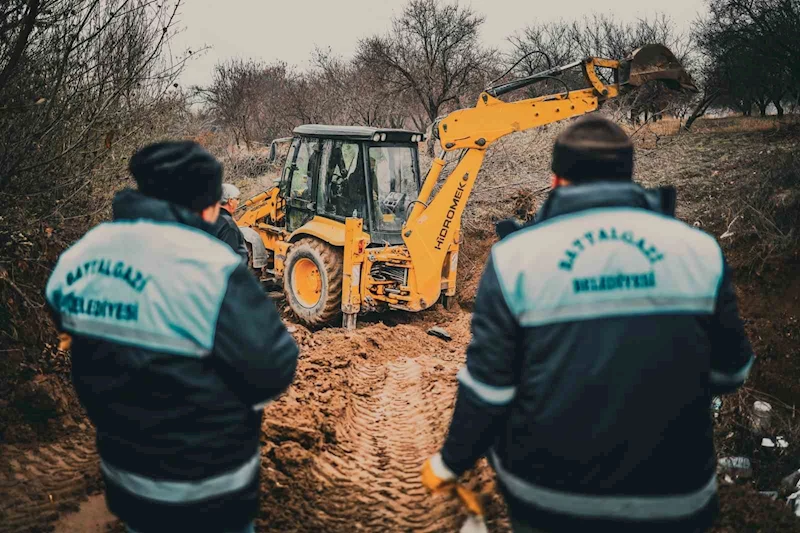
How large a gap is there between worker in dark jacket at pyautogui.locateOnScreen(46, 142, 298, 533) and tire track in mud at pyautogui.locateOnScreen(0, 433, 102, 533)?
1985mm

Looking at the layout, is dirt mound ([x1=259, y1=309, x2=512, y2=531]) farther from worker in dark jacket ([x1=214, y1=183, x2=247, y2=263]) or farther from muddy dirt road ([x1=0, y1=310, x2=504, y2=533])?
worker in dark jacket ([x1=214, y1=183, x2=247, y2=263])

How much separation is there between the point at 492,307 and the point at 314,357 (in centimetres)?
477

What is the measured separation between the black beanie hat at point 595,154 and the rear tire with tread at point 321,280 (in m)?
6.33

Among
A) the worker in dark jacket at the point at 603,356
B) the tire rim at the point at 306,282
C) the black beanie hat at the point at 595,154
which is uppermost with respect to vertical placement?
the black beanie hat at the point at 595,154

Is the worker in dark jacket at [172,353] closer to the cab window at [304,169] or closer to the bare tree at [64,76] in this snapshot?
the bare tree at [64,76]

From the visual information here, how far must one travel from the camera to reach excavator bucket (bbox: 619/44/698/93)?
673 centimetres

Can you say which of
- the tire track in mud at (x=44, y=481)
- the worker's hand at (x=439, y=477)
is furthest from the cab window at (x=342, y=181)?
the worker's hand at (x=439, y=477)

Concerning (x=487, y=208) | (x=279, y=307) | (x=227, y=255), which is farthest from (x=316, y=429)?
(x=487, y=208)

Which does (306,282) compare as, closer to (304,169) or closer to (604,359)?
(304,169)

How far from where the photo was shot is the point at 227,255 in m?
1.85

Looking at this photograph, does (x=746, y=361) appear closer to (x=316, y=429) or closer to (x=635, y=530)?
(x=635, y=530)

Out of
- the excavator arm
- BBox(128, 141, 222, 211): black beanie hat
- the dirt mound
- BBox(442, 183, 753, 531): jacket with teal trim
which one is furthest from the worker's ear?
the excavator arm

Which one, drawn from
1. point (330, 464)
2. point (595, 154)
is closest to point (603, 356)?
point (595, 154)

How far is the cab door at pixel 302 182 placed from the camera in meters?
8.77
